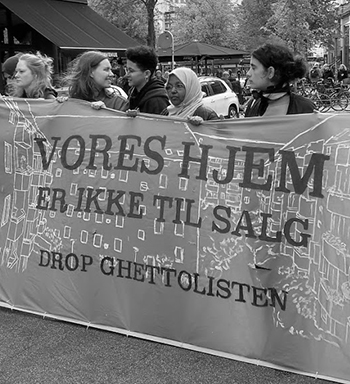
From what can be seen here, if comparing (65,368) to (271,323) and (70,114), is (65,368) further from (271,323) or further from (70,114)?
(70,114)

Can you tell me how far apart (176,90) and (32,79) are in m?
1.31

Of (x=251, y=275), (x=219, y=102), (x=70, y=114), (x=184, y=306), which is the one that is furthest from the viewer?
(x=219, y=102)

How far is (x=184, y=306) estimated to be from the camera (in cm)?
350

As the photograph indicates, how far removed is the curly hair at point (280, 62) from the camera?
3.71 m

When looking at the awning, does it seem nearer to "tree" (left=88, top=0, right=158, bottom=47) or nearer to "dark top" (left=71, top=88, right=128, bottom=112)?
"dark top" (left=71, top=88, right=128, bottom=112)

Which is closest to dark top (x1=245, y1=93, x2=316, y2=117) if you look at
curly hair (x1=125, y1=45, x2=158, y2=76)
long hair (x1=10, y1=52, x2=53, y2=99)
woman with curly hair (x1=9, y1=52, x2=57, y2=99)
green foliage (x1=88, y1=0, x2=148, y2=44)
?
curly hair (x1=125, y1=45, x2=158, y2=76)

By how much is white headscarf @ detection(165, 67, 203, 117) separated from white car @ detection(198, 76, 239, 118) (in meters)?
12.8

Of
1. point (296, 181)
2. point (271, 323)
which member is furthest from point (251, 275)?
point (296, 181)

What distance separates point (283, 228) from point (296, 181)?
0.85 feet

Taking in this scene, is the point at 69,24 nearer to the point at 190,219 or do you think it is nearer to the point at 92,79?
the point at 92,79

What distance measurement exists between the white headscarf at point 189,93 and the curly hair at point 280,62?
1.49 ft

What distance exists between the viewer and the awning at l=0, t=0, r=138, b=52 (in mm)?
13594

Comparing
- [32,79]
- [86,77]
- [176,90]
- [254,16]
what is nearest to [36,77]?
[32,79]

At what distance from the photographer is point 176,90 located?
4000 mm
